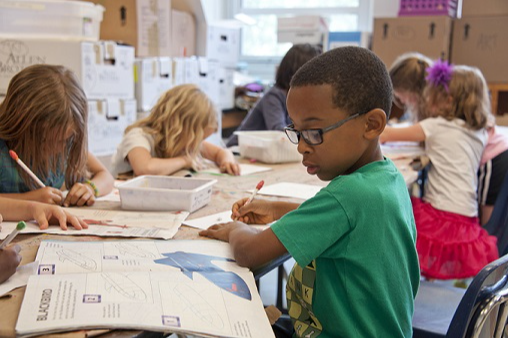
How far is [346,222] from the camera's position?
35.5 inches

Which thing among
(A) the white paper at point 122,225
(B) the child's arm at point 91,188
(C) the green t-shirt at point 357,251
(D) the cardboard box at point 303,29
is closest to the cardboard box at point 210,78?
(D) the cardboard box at point 303,29

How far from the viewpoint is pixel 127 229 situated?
1181 mm

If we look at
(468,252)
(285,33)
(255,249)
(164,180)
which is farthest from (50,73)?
(285,33)

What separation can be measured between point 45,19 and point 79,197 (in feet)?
4.87

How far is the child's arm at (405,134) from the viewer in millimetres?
2355

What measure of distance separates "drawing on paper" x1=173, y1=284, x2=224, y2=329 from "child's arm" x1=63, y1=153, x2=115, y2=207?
0.65 m

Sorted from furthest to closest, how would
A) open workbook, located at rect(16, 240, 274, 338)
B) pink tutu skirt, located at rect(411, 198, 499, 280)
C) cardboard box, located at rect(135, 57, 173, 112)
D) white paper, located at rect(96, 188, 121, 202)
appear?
Result: cardboard box, located at rect(135, 57, 173, 112)
pink tutu skirt, located at rect(411, 198, 499, 280)
white paper, located at rect(96, 188, 121, 202)
open workbook, located at rect(16, 240, 274, 338)

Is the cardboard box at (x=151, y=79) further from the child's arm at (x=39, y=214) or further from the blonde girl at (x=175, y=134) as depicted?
the child's arm at (x=39, y=214)

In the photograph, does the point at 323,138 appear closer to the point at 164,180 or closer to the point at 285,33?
the point at 164,180

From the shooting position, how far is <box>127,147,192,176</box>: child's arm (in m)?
1.81

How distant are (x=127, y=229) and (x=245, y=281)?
1.21ft

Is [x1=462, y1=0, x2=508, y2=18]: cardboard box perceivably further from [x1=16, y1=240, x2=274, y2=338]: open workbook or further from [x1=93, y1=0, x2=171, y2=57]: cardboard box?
[x1=16, y1=240, x2=274, y2=338]: open workbook

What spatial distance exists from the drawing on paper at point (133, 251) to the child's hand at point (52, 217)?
0.16 m

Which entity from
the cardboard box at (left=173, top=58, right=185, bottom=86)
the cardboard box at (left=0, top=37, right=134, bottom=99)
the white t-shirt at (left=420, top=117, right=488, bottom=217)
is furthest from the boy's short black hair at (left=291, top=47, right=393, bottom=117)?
the cardboard box at (left=173, top=58, right=185, bottom=86)
